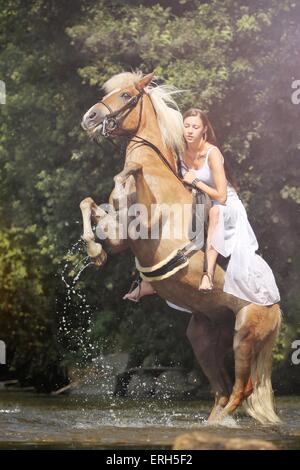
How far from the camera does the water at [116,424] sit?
14.4 metres

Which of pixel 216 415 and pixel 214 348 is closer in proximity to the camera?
pixel 216 415

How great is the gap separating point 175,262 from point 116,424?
1.83 meters

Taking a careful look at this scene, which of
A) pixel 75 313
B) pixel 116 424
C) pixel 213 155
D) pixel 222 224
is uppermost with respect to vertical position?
pixel 213 155

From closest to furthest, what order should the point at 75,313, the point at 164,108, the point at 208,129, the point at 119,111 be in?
the point at 119,111 → the point at 164,108 → the point at 208,129 → the point at 75,313

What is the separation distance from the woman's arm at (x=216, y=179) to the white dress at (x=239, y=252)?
0.05m

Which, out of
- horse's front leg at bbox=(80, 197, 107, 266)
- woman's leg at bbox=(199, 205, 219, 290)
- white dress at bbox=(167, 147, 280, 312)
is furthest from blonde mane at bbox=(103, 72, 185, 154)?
horse's front leg at bbox=(80, 197, 107, 266)

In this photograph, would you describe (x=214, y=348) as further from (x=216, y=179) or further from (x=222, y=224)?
(x=216, y=179)

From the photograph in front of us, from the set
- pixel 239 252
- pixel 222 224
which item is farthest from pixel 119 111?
pixel 239 252

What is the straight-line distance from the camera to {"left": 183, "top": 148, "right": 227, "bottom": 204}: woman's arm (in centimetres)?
1606

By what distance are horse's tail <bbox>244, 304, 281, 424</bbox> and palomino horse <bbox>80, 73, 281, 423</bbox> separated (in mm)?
11

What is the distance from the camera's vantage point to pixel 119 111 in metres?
16.2

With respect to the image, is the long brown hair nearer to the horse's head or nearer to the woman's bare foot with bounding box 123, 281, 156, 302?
the horse's head
